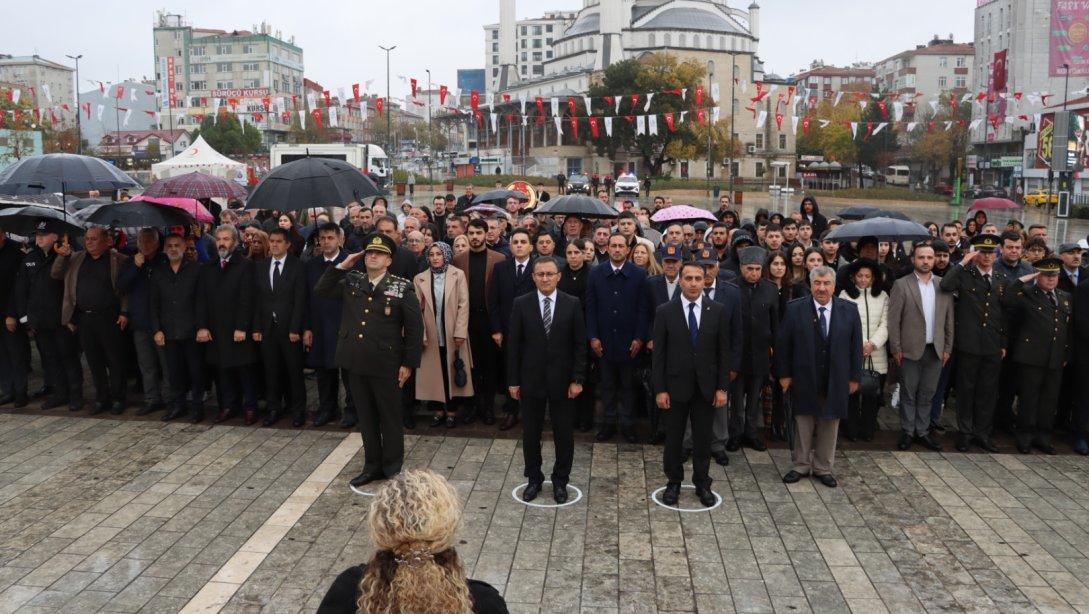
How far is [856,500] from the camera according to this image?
283 inches

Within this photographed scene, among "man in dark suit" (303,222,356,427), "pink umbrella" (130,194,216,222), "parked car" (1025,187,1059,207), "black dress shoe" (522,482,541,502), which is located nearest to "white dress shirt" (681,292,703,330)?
"black dress shoe" (522,482,541,502)

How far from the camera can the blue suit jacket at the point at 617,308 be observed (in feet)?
27.7

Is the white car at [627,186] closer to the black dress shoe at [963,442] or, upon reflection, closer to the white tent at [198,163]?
the white tent at [198,163]

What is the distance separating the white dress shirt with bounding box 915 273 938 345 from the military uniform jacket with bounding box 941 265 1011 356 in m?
0.11

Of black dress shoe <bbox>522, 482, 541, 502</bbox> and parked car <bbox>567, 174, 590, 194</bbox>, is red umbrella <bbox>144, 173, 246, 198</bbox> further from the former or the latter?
parked car <bbox>567, 174, 590, 194</bbox>

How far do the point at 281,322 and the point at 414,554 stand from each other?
667 cm

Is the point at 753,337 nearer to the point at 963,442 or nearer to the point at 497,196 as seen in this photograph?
the point at 963,442

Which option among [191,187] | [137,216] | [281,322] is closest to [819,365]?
[281,322]

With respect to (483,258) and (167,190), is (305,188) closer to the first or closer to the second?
(483,258)

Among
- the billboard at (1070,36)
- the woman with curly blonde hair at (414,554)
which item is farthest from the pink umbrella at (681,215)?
the billboard at (1070,36)

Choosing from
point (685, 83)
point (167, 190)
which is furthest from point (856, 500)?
point (685, 83)

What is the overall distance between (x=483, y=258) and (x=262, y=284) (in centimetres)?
217

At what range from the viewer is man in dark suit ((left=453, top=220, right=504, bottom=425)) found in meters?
9.27

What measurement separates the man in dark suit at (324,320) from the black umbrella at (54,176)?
2.64 meters
